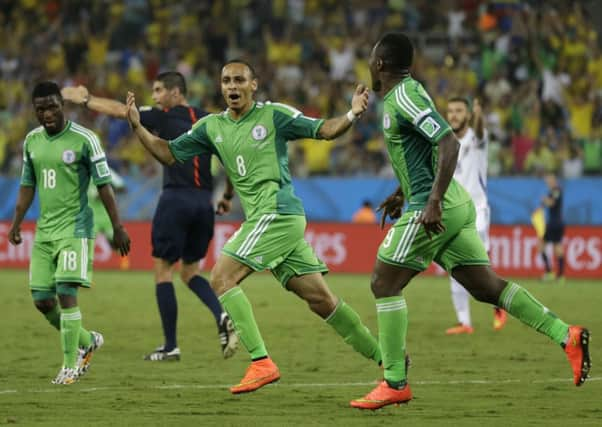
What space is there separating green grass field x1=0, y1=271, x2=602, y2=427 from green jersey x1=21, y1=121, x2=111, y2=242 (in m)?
1.24

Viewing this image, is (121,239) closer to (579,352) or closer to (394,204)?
(394,204)

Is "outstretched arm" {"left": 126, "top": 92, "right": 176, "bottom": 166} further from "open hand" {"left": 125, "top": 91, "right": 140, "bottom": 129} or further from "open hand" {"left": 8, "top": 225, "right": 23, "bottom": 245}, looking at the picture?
"open hand" {"left": 8, "top": 225, "right": 23, "bottom": 245}

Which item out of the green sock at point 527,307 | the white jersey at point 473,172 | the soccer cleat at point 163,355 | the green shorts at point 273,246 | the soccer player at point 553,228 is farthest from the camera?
the soccer player at point 553,228

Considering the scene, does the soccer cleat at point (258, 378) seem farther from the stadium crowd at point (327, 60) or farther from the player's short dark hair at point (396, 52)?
the stadium crowd at point (327, 60)

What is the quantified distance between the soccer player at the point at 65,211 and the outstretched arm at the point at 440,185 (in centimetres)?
301

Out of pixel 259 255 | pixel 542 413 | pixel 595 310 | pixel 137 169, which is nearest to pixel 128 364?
pixel 259 255

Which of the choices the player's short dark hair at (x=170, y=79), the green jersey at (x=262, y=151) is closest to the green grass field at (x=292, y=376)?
the green jersey at (x=262, y=151)

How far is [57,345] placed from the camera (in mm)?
13109

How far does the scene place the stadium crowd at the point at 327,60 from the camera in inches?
1003

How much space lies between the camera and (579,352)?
28.0 ft

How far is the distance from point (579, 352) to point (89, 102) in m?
4.73

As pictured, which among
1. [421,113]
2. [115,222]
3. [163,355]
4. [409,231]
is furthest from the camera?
[163,355]

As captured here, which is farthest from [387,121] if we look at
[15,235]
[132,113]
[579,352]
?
[15,235]

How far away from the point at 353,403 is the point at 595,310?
31.2ft
